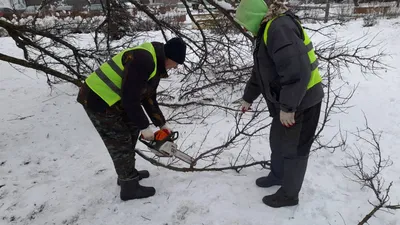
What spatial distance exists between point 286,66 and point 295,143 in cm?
63

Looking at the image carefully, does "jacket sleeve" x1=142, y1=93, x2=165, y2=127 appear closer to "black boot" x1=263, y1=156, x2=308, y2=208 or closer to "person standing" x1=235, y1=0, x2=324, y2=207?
"person standing" x1=235, y1=0, x2=324, y2=207

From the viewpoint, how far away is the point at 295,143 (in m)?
2.05

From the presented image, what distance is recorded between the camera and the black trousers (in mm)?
2006

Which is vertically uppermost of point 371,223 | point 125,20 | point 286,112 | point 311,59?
point 125,20

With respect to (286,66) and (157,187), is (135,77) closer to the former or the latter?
(286,66)

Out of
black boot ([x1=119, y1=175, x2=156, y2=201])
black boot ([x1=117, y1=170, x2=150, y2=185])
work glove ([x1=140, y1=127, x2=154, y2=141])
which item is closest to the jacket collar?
work glove ([x1=140, y1=127, x2=154, y2=141])

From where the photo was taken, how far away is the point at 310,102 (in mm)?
1934

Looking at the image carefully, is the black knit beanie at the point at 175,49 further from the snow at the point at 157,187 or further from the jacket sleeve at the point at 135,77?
the snow at the point at 157,187

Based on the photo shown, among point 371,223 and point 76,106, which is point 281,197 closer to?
point 371,223

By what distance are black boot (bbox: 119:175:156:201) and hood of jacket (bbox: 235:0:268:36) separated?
62.8 inches

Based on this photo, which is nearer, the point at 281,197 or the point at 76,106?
the point at 281,197

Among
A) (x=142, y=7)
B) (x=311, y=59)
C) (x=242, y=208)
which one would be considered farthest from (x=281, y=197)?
(x=142, y=7)

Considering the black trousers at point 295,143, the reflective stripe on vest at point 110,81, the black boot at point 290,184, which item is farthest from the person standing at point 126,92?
the black boot at point 290,184

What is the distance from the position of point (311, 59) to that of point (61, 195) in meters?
2.46
